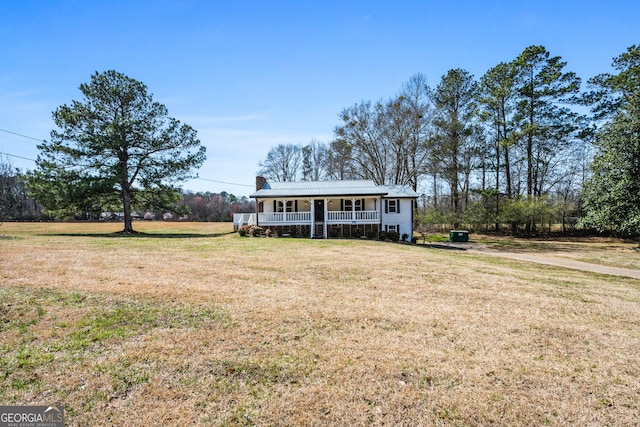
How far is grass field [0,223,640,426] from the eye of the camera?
3.35m

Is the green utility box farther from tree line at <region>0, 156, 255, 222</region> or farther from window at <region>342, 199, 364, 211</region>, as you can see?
tree line at <region>0, 156, 255, 222</region>

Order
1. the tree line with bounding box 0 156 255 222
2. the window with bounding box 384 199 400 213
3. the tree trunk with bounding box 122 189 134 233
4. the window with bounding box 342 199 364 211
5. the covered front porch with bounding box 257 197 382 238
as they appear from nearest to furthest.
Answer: the tree line with bounding box 0 156 255 222 < the covered front porch with bounding box 257 197 382 238 < the window with bounding box 384 199 400 213 < the window with bounding box 342 199 364 211 < the tree trunk with bounding box 122 189 134 233

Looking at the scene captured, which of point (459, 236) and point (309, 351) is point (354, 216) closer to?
point (459, 236)

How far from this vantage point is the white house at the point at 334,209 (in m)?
24.1

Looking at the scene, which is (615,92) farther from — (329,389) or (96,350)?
(96,350)

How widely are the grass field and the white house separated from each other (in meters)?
15.4

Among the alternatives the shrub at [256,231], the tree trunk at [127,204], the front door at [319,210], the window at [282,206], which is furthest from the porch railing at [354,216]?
the tree trunk at [127,204]

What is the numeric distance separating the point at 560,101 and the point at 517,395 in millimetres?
37550

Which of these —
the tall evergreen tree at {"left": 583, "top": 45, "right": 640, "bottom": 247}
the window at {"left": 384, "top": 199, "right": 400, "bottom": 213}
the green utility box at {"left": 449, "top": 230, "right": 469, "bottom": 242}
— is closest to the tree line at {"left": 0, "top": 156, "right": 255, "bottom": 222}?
the window at {"left": 384, "top": 199, "right": 400, "bottom": 213}

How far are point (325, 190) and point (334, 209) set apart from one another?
74.0 inches

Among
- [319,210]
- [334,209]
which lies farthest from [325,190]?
[334,209]

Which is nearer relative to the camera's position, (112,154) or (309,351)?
(309,351)

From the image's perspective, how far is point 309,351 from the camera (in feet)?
14.9

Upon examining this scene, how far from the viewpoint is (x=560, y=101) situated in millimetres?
31312
